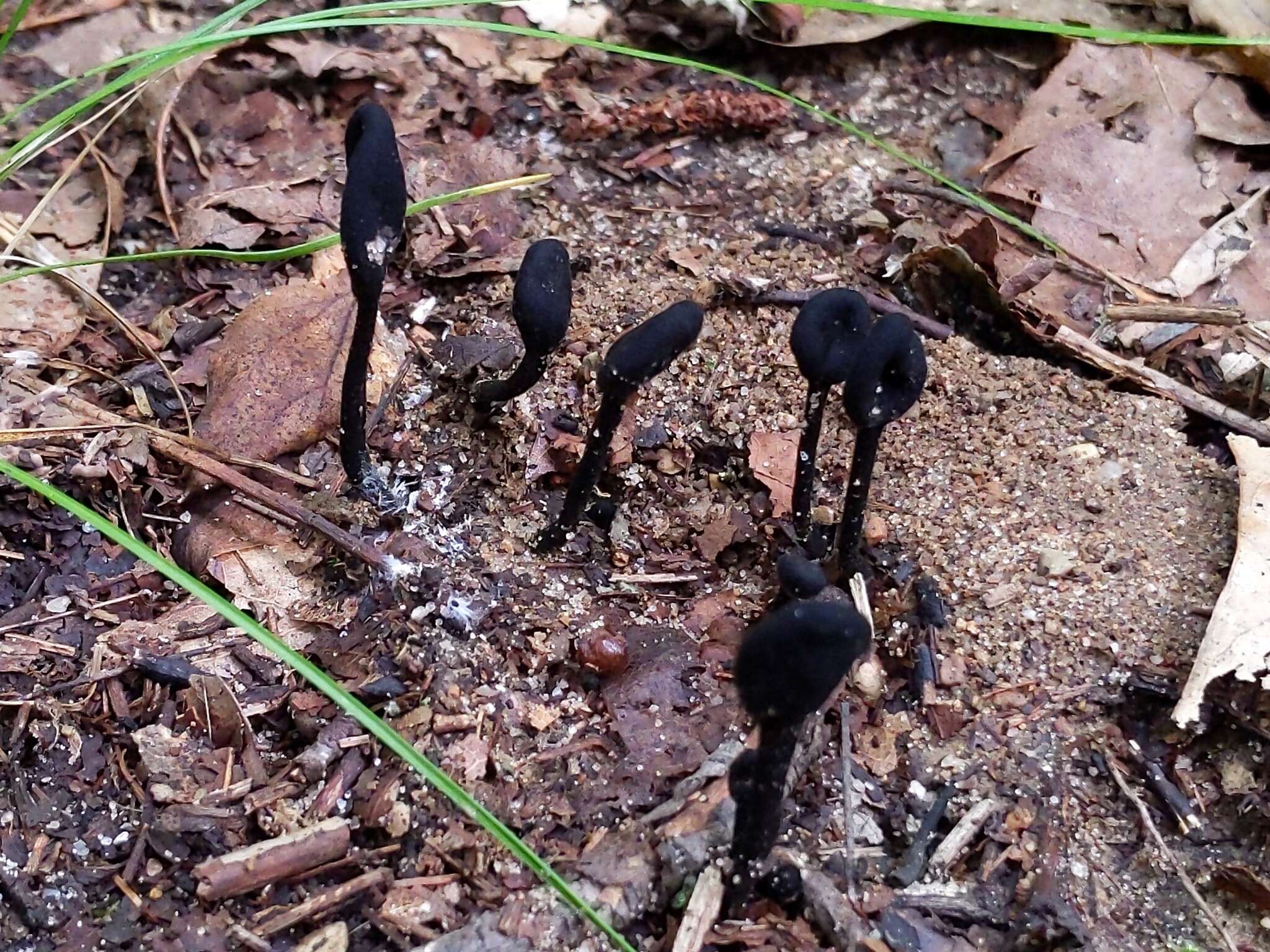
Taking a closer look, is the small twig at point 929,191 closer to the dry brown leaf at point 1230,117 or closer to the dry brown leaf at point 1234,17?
the dry brown leaf at point 1230,117

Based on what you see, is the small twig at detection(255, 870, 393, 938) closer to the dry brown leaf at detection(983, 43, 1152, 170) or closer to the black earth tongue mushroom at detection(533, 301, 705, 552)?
the black earth tongue mushroom at detection(533, 301, 705, 552)

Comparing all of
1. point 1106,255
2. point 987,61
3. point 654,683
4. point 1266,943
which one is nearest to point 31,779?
point 654,683

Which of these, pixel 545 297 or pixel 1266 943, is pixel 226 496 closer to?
pixel 545 297

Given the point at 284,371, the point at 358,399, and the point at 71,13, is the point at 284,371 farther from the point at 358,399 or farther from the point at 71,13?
the point at 71,13

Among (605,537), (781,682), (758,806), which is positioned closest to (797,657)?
(781,682)

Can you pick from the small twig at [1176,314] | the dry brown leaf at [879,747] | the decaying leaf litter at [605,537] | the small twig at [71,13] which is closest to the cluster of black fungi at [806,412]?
the decaying leaf litter at [605,537]

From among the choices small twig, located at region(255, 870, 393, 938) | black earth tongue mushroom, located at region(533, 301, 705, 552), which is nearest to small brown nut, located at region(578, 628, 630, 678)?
black earth tongue mushroom, located at region(533, 301, 705, 552)
